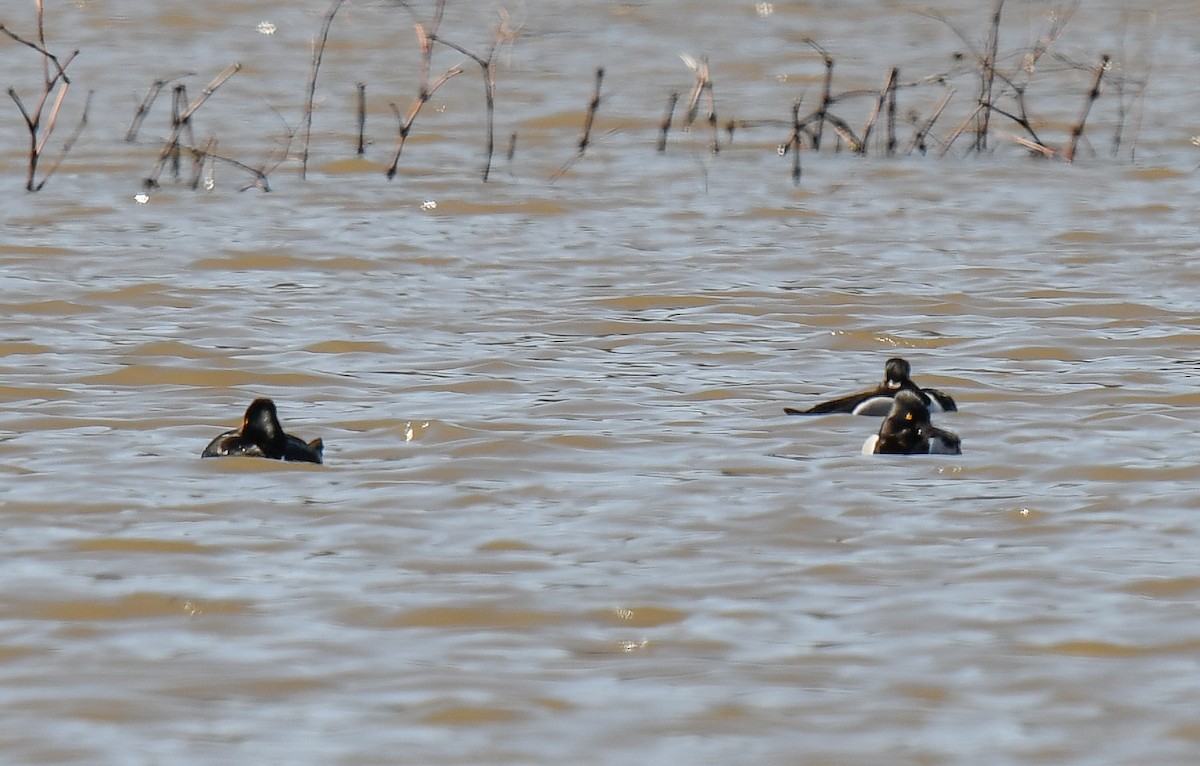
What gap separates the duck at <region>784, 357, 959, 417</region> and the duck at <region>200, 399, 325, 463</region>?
2.19 metres

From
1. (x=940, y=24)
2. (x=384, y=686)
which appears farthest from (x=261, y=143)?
(x=384, y=686)

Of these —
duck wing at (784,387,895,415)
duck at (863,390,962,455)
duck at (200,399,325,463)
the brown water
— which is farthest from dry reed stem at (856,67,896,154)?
duck at (200,399,325,463)

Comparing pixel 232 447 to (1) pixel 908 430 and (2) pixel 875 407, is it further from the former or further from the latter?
(2) pixel 875 407

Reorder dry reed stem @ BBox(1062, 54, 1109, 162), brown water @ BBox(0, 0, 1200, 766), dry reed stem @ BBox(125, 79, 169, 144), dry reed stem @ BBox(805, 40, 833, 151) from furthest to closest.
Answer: dry reed stem @ BBox(1062, 54, 1109, 162) → dry reed stem @ BBox(125, 79, 169, 144) → dry reed stem @ BBox(805, 40, 833, 151) → brown water @ BBox(0, 0, 1200, 766)

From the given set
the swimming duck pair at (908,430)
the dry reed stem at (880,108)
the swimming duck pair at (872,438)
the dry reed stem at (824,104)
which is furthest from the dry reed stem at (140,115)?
the swimming duck pair at (908,430)

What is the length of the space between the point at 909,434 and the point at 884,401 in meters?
0.78

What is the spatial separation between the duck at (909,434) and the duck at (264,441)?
7.00 feet

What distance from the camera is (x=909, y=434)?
8.27 m

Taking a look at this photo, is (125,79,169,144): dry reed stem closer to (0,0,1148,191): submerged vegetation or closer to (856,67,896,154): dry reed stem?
(0,0,1148,191): submerged vegetation

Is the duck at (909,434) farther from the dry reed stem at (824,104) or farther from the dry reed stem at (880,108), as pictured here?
the dry reed stem at (880,108)

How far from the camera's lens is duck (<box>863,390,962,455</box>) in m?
8.23

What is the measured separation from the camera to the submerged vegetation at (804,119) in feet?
48.9

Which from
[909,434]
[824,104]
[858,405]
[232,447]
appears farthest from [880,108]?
[232,447]

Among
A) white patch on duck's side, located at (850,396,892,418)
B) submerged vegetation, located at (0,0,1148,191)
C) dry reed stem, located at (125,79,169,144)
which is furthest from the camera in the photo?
dry reed stem, located at (125,79,169,144)
